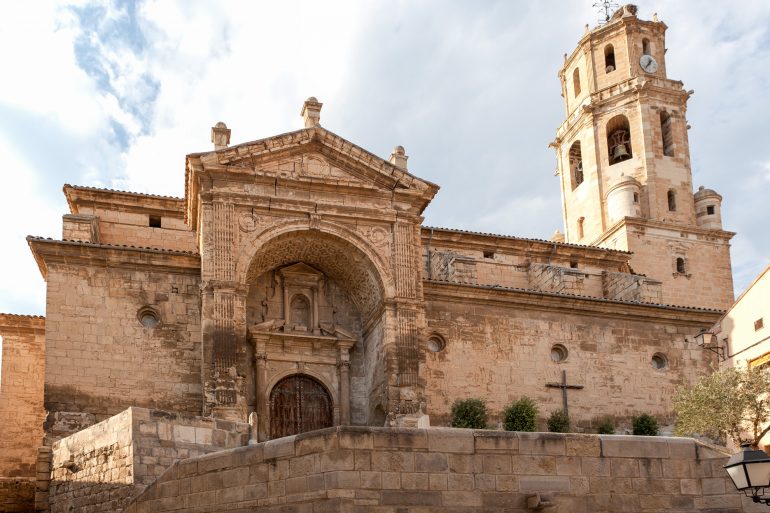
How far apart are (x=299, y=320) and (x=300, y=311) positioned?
0.27m

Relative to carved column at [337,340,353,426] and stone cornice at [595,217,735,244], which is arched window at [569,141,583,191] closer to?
stone cornice at [595,217,735,244]

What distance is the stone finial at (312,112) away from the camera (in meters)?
27.4

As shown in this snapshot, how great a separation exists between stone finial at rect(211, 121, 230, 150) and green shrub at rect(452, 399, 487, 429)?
9.22m

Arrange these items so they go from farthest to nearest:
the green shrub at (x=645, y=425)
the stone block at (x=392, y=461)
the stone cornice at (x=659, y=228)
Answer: the stone cornice at (x=659, y=228) → the green shrub at (x=645, y=425) → the stone block at (x=392, y=461)

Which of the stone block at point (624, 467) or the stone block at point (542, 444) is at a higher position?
the stone block at point (542, 444)

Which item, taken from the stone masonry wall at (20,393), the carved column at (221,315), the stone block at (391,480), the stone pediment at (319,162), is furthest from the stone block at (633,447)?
the stone masonry wall at (20,393)

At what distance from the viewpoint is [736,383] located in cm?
2522

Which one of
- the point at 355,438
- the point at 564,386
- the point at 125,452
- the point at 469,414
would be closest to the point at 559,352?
the point at 564,386

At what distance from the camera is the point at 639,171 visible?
4275 centimetres

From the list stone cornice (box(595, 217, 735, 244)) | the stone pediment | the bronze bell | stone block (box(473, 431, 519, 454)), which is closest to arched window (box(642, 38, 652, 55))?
the bronze bell

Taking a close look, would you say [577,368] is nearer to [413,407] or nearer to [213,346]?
[413,407]

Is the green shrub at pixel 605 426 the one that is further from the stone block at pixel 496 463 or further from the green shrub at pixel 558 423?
the stone block at pixel 496 463

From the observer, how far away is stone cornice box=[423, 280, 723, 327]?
93.0ft

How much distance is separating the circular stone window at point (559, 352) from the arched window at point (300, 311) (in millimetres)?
7238
